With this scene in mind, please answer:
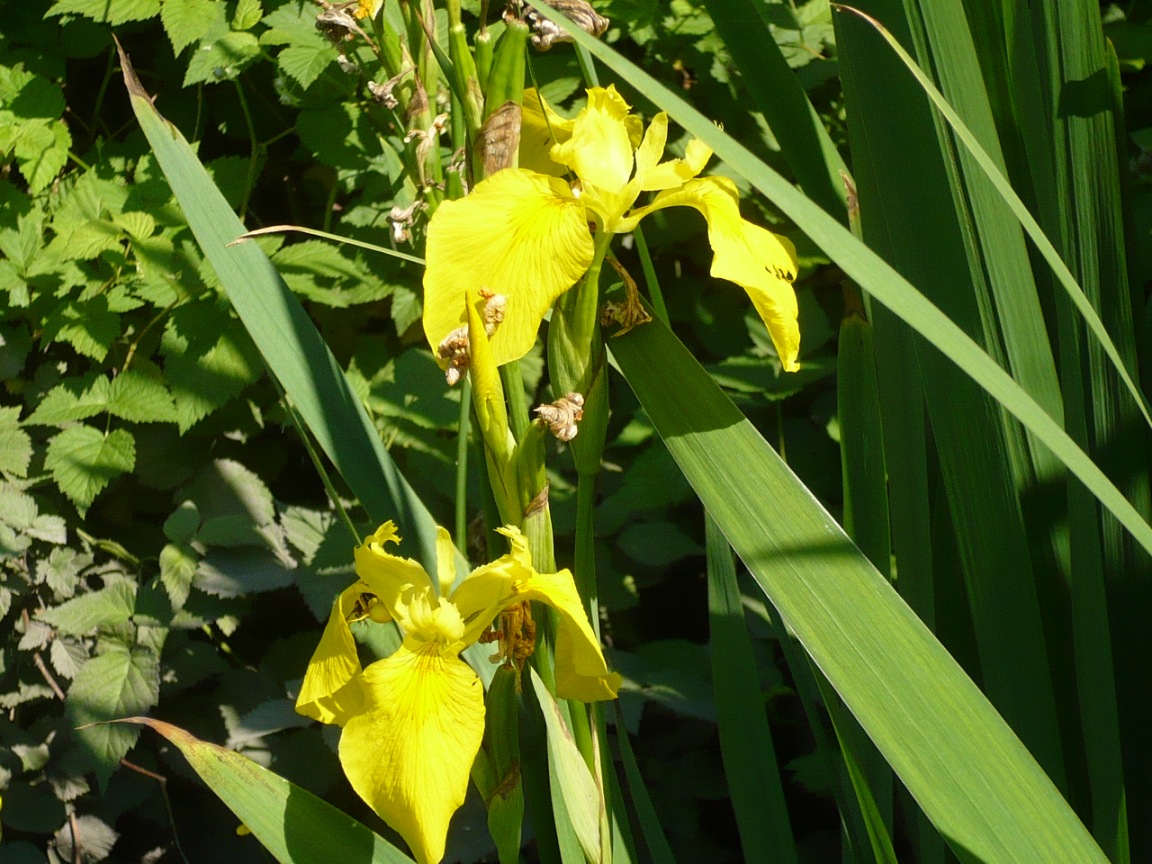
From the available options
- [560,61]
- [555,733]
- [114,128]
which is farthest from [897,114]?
[114,128]

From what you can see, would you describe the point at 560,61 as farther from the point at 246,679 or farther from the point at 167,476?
the point at 246,679

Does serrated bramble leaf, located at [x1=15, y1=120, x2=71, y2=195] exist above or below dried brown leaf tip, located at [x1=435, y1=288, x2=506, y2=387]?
above

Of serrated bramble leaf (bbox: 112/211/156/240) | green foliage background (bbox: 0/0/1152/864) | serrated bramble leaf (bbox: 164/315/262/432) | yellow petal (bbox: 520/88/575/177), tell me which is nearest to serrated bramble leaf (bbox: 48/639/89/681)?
green foliage background (bbox: 0/0/1152/864)

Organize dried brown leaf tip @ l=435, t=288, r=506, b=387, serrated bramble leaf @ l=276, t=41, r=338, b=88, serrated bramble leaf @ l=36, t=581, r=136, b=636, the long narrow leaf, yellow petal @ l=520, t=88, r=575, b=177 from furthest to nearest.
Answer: serrated bramble leaf @ l=36, t=581, r=136, b=636 < serrated bramble leaf @ l=276, t=41, r=338, b=88 < yellow petal @ l=520, t=88, r=575, b=177 < dried brown leaf tip @ l=435, t=288, r=506, b=387 < the long narrow leaf

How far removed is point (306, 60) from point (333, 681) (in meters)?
0.98

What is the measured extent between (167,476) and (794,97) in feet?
3.97

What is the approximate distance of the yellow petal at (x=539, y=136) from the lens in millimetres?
632

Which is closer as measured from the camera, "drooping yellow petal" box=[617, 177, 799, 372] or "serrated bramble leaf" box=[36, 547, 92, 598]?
"drooping yellow petal" box=[617, 177, 799, 372]

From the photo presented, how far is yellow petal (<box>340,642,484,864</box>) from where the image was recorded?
489 millimetres

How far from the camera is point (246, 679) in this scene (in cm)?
143

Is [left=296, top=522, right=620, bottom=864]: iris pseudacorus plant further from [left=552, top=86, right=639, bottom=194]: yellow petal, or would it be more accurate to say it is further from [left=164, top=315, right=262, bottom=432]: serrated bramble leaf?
[left=164, top=315, right=262, bottom=432]: serrated bramble leaf

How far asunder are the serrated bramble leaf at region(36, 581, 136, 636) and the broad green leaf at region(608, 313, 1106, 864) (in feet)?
3.82

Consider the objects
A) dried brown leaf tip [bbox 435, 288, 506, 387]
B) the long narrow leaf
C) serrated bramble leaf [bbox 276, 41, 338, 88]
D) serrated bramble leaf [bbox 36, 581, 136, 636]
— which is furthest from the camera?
serrated bramble leaf [bbox 36, 581, 136, 636]

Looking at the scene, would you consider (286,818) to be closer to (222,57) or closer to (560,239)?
(560,239)
